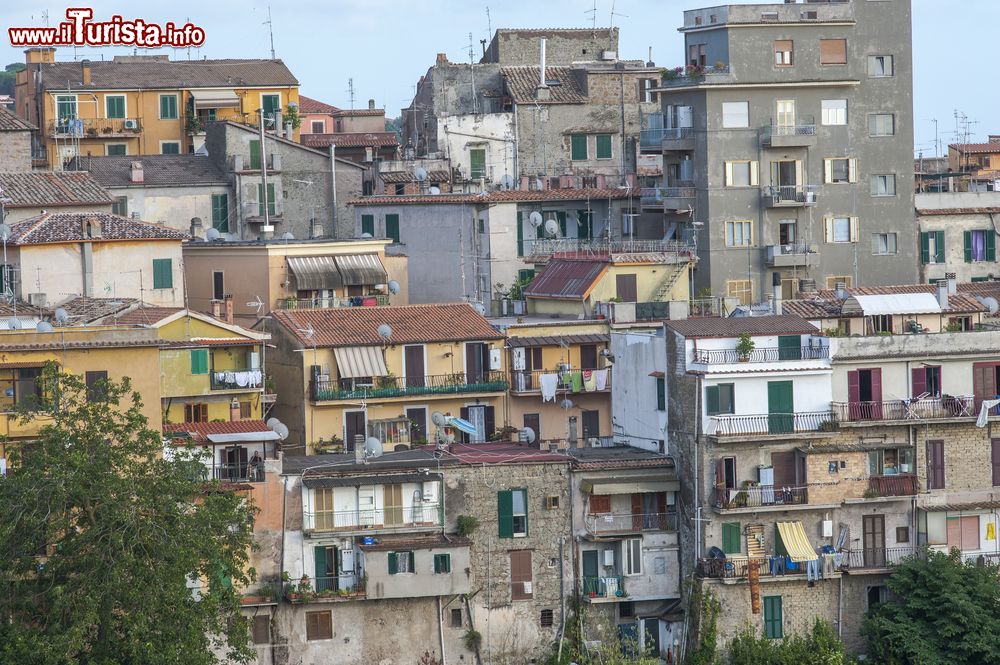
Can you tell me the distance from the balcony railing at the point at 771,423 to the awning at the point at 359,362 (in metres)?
11.5

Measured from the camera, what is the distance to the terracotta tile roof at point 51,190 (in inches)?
2995

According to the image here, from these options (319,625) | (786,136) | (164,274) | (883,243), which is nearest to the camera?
(319,625)

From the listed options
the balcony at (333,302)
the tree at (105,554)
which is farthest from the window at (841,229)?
the tree at (105,554)

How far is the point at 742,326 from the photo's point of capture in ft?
206

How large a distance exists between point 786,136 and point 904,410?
62.2ft

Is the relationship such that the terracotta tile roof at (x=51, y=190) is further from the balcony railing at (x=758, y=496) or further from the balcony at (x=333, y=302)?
the balcony railing at (x=758, y=496)

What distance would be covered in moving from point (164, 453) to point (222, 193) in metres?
27.7

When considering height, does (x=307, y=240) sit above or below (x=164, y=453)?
above

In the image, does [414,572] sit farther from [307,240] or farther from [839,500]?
[307,240]

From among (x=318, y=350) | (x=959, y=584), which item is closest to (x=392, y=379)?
(x=318, y=350)

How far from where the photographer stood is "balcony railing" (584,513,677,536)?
61969 millimetres

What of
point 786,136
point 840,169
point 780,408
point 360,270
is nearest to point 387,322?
point 360,270

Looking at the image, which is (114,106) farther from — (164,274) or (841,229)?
(841,229)

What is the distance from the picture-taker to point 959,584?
201ft
